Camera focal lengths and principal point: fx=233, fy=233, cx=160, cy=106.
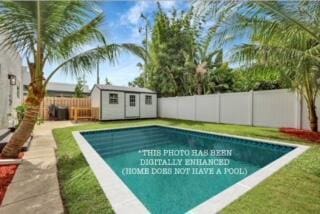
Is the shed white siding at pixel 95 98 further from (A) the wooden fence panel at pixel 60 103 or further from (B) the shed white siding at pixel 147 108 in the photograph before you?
(B) the shed white siding at pixel 147 108

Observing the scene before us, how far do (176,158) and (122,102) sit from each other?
1214cm

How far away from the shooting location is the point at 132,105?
64.3 ft

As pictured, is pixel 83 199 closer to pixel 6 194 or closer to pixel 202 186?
pixel 6 194

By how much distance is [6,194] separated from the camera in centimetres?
371

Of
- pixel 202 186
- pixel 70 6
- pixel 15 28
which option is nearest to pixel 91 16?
pixel 70 6

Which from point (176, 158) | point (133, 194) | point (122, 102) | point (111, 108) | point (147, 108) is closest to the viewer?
point (133, 194)

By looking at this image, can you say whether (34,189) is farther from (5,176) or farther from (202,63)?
(202,63)

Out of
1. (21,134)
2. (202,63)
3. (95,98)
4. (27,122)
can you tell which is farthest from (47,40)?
(202,63)

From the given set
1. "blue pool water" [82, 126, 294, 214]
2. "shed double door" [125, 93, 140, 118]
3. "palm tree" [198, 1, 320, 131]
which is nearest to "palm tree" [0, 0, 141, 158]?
"blue pool water" [82, 126, 294, 214]

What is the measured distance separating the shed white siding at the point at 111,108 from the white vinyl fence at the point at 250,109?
4.63m

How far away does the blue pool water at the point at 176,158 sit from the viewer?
4.43 m

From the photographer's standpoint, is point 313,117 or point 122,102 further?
point 122,102

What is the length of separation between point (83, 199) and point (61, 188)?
2.48 feet

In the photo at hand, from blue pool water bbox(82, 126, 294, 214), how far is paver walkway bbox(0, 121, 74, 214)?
1486 millimetres
